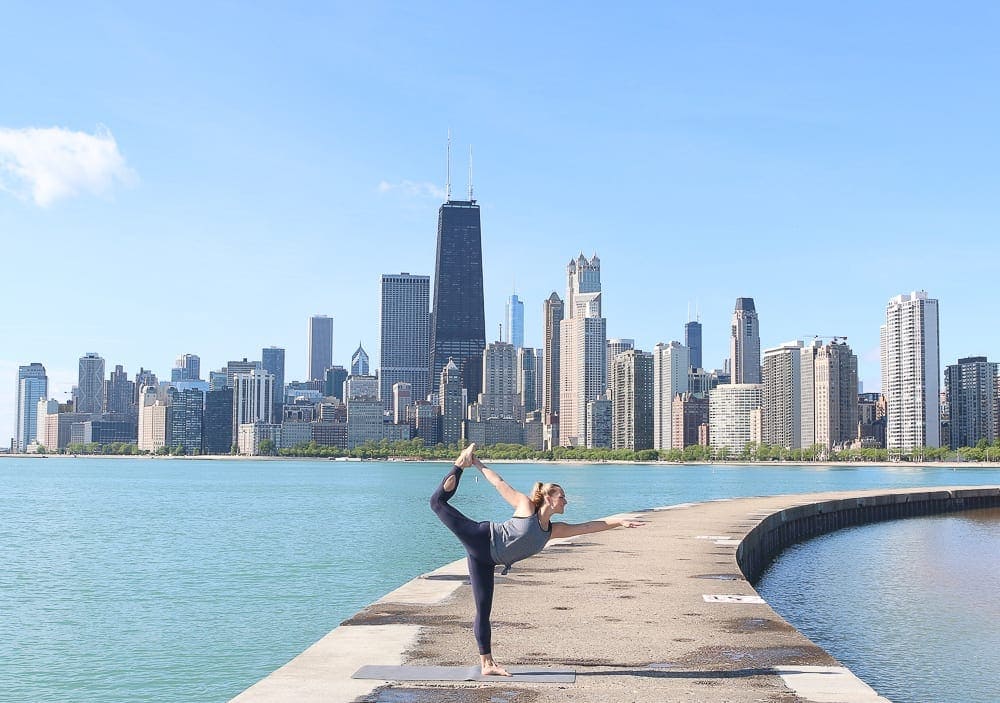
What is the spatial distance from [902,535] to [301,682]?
50208mm

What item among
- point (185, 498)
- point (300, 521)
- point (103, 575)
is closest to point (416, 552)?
point (103, 575)

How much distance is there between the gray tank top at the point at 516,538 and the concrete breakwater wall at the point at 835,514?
61.9 ft

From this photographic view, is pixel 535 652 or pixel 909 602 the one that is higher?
pixel 535 652

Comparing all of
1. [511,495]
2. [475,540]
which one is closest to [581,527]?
[511,495]

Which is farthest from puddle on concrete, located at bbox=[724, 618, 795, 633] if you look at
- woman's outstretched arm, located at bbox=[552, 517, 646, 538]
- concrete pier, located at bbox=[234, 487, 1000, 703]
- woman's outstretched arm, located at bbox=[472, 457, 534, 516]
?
woman's outstretched arm, located at bbox=[472, 457, 534, 516]

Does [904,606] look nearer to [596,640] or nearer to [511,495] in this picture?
[596,640]

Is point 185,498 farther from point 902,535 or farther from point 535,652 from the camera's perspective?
point 535,652

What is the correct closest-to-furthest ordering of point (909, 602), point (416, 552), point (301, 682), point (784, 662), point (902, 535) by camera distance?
1. point (301, 682)
2. point (784, 662)
3. point (909, 602)
4. point (416, 552)
5. point (902, 535)

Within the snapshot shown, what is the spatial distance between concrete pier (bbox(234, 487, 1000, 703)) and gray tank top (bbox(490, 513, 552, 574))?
1.58 metres

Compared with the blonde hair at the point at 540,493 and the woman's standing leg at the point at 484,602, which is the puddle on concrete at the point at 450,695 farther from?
the blonde hair at the point at 540,493

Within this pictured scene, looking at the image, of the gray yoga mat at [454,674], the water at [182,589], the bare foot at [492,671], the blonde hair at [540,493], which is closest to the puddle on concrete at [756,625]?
the gray yoga mat at [454,674]

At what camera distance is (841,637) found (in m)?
24.8

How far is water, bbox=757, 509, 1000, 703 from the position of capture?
20.3 m

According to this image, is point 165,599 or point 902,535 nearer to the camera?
point 165,599
